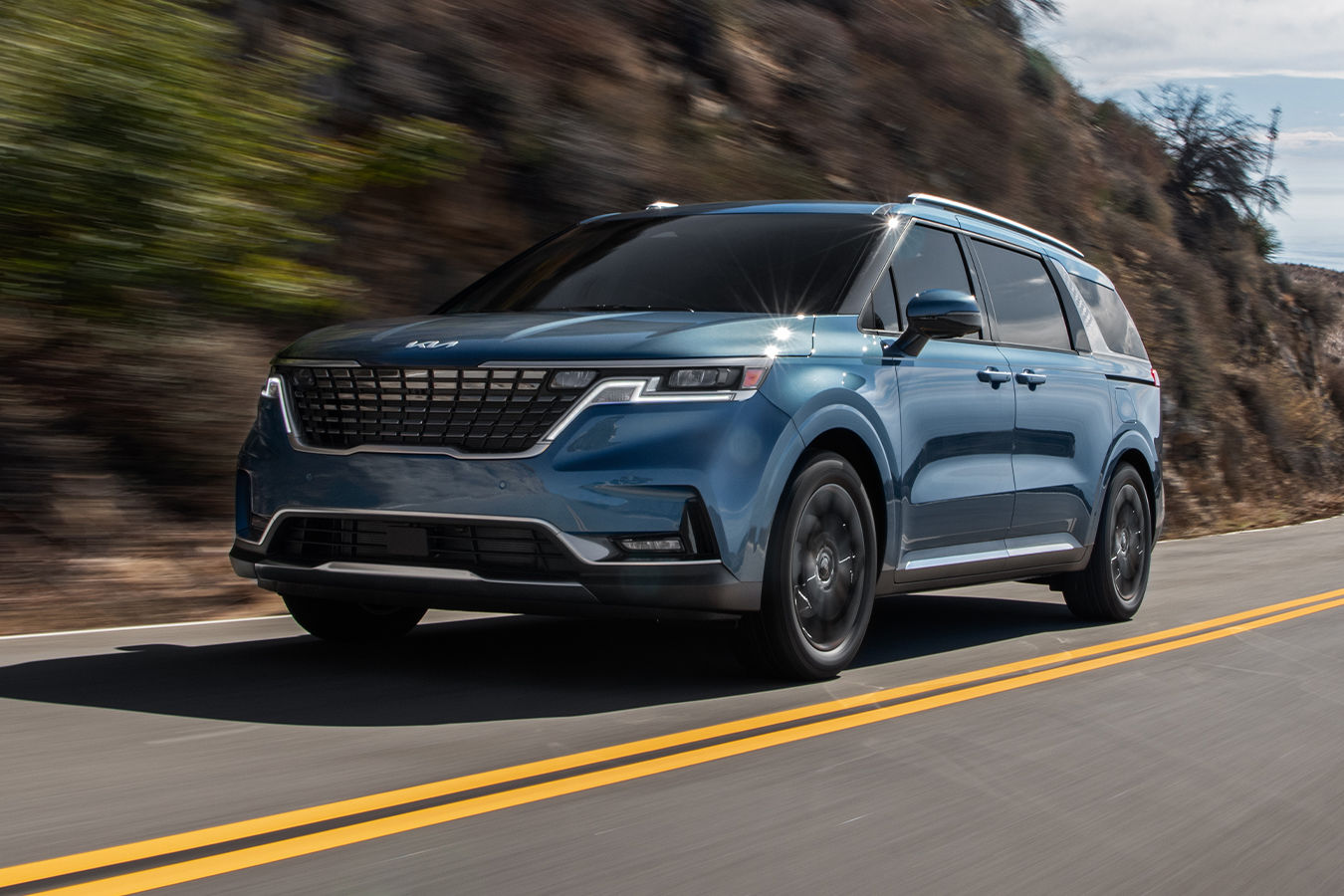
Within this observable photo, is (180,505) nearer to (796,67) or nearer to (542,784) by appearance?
(542,784)

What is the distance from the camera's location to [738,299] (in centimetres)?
642

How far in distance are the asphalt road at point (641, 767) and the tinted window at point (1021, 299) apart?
1558mm

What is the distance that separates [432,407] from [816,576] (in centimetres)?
158

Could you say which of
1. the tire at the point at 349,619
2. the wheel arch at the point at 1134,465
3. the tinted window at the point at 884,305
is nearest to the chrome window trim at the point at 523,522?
the tire at the point at 349,619

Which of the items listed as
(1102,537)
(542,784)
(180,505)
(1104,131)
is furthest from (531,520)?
Result: (1104,131)

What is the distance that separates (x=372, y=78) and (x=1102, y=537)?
6.42m

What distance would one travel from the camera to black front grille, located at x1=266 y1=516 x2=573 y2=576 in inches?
216

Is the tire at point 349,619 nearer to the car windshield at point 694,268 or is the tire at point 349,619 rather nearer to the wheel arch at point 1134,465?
the car windshield at point 694,268

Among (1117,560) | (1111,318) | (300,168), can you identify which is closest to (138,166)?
(300,168)

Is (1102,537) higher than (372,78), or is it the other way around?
(372,78)

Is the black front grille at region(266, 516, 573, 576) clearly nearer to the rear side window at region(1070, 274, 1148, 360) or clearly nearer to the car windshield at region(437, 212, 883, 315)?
the car windshield at region(437, 212, 883, 315)

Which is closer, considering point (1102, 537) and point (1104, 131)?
point (1102, 537)

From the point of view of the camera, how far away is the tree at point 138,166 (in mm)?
7680

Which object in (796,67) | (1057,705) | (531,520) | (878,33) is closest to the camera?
(531,520)
